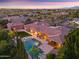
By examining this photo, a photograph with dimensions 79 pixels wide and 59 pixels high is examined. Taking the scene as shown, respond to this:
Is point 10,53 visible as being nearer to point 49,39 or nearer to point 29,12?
point 49,39

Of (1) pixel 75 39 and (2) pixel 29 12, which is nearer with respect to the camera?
(1) pixel 75 39

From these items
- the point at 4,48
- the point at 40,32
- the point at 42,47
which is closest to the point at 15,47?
the point at 4,48

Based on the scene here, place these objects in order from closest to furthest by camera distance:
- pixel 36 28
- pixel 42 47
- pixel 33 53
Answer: pixel 33 53, pixel 42 47, pixel 36 28

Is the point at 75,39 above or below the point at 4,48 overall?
above

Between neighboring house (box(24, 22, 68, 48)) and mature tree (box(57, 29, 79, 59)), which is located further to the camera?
neighboring house (box(24, 22, 68, 48))

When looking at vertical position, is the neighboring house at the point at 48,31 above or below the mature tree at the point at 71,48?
below

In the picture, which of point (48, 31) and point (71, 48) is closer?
point (71, 48)

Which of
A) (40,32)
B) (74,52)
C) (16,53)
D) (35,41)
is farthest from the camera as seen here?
(40,32)

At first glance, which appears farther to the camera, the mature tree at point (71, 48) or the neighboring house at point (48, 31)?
the neighboring house at point (48, 31)

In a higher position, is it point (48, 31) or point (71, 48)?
point (71, 48)

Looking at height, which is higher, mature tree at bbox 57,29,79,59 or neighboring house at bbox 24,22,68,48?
mature tree at bbox 57,29,79,59
